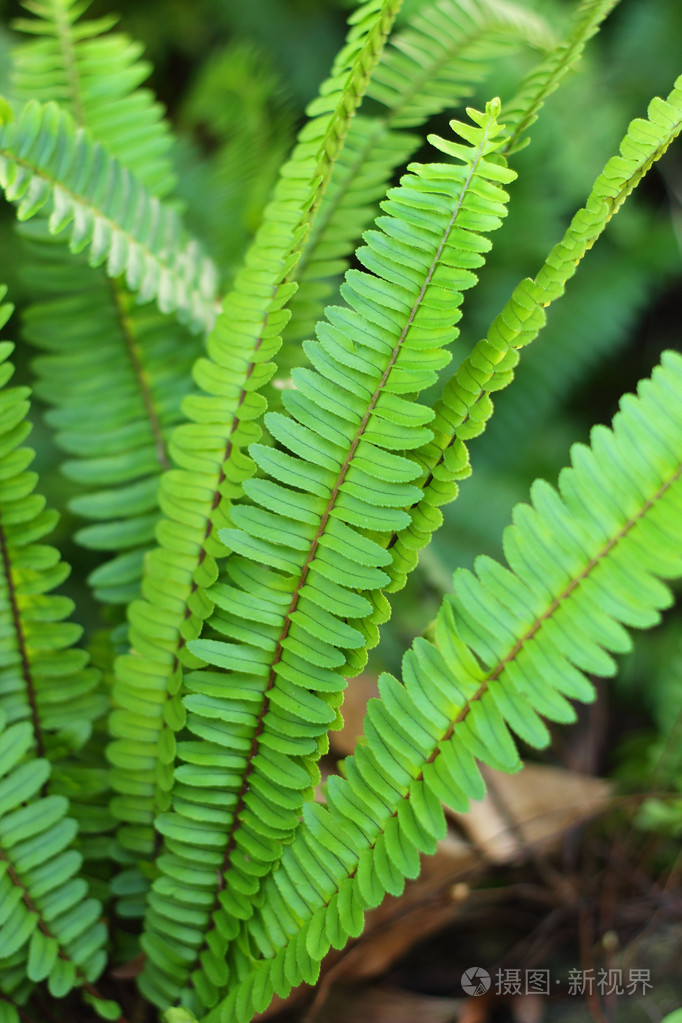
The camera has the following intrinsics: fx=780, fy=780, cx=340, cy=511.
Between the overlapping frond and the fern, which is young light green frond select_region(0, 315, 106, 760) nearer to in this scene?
the fern

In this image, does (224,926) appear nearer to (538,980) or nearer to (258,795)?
(258,795)

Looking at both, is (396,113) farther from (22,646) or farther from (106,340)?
(22,646)

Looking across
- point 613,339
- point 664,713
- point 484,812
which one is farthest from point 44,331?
point 613,339

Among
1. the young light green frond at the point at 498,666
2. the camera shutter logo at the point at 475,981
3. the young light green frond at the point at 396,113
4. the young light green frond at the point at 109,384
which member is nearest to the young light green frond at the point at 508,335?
the young light green frond at the point at 498,666

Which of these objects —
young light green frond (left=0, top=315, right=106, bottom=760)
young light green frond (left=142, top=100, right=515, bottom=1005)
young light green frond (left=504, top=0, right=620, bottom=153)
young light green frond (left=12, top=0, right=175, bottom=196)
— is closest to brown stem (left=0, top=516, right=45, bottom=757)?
young light green frond (left=0, top=315, right=106, bottom=760)

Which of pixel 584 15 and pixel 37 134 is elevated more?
pixel 584 15

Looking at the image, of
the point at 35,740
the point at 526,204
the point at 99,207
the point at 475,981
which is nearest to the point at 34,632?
the point at 35,740
